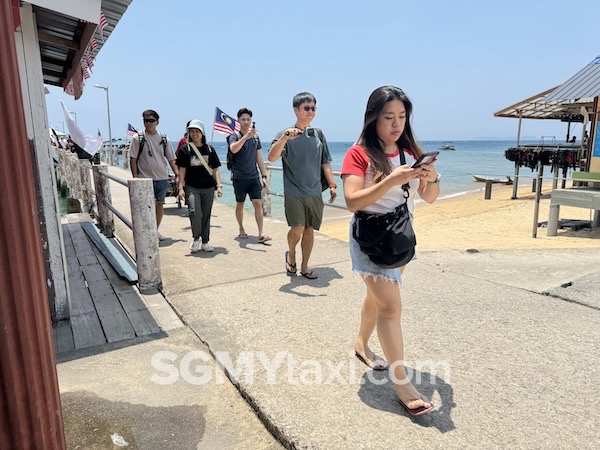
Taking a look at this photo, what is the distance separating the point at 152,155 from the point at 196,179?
3.35ft

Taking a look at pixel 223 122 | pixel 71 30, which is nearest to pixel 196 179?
pixel 71 30

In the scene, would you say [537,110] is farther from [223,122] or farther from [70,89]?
[70,89]

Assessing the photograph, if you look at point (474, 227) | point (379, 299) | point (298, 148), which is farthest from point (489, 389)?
point (474, 227)

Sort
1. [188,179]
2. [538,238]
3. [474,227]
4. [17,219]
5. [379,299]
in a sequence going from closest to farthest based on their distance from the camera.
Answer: [17,219] < [379,299] < [188,179] < [538,238] < [474,227]

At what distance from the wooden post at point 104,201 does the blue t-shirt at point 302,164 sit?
3.30 meters

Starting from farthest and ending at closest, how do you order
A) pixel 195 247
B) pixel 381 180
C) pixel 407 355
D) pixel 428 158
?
1. pixel 195 247
2. pixel 407 355
3. pixel 381 180
4. pixel 428 158

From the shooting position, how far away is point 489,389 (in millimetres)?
2531

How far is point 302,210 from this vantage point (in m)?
4.41

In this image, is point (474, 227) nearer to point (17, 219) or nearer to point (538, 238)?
point (538, 238)

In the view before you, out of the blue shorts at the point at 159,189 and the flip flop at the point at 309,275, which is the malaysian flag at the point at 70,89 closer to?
the blue shorts at the point at 159,189

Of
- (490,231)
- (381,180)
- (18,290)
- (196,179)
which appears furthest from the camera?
(490,231)

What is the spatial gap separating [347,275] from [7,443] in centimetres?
379

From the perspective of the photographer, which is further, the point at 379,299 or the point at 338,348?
the point at 338,348

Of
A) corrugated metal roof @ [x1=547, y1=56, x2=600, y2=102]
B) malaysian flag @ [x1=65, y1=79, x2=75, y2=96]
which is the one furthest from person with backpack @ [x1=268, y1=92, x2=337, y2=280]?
corrugated metal roof @ [x1=547, y1=56, x2=600, y2=102]
